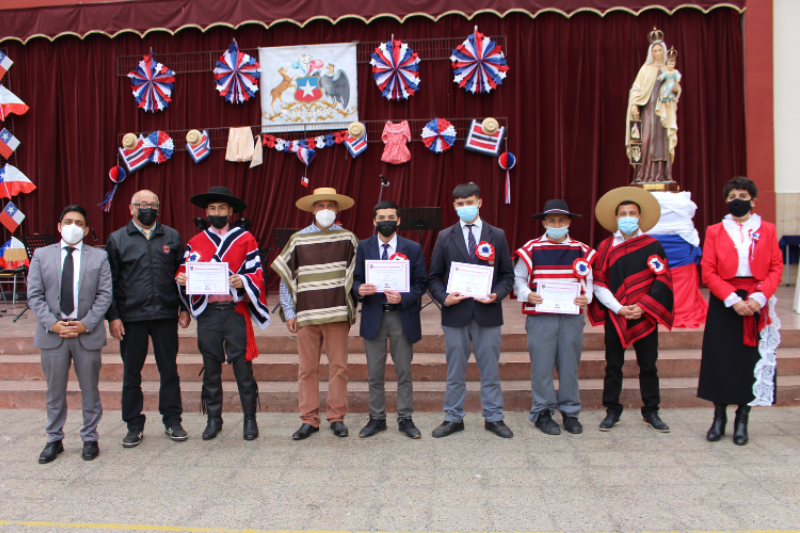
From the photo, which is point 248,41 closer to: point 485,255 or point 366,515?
point 485,255

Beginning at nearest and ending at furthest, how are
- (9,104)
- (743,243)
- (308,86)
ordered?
(743,243)
(308,86)
(9,104)

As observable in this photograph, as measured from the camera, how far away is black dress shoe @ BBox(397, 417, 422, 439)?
387 centimetres

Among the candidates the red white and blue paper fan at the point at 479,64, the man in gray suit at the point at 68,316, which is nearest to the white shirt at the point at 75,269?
the man in gray suit at the point at 68,316

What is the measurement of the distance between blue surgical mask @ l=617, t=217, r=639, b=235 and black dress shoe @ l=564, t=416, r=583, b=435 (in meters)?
1.40

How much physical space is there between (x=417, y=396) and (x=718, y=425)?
219 cm

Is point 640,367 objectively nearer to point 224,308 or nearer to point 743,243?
point 743,243

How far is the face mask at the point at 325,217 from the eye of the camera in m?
3.94

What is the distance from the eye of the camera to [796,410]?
14.2 ft

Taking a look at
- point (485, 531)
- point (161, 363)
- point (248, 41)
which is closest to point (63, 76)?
point (248, 41)

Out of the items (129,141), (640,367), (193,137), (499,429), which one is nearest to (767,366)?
(640,367)

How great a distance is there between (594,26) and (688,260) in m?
4.58

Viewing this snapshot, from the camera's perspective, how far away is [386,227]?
389 centimetres

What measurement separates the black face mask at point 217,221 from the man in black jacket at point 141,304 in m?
0.34

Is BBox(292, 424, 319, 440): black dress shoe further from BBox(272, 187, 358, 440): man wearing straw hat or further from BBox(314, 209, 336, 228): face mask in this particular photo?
BBox(314, 209, 336, 228): face mask
